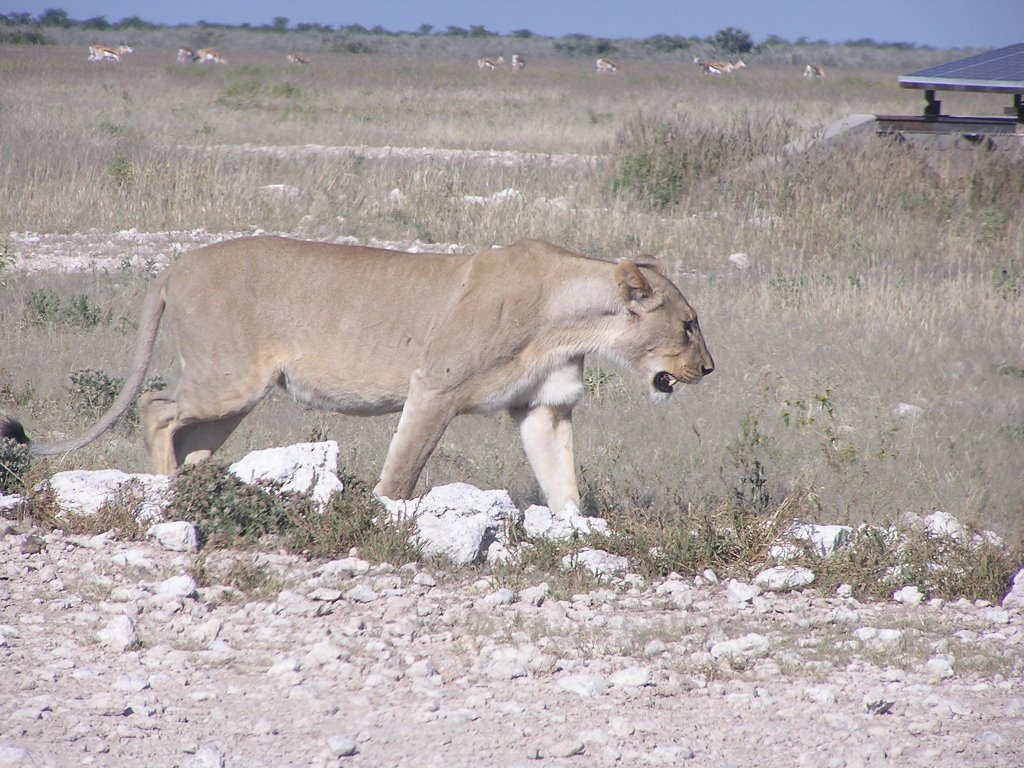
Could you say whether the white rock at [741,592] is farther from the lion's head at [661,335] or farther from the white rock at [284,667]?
the white rock at [284,667]

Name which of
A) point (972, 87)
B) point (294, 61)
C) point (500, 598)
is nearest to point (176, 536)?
point (500, 598)

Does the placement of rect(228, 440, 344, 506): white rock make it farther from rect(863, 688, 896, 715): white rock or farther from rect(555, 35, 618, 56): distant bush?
rect(555, 35, 618, 56): distant bush

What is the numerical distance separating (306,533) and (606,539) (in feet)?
4.59

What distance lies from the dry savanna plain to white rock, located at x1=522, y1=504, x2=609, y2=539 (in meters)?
0.26

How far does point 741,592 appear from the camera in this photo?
534 cm

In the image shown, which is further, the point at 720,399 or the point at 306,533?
the point at 720,399

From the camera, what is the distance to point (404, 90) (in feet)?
141

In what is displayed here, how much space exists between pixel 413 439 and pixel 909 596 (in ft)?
7.95

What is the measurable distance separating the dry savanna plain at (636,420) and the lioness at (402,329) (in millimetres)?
271

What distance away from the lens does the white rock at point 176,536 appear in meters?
5.32

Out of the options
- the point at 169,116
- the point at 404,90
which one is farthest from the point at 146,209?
the point at 404,90

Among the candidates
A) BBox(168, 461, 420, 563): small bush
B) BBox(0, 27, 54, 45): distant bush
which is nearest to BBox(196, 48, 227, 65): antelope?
BBox(0, 27, 54, 45): distant bush

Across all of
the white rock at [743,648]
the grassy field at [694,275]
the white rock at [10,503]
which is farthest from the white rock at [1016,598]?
the white rock at [10,503]

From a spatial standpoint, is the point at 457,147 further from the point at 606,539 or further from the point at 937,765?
the point at 937,765
